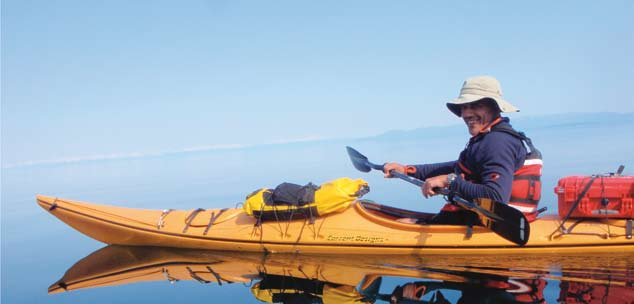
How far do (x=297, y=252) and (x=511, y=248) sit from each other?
2.46 meters

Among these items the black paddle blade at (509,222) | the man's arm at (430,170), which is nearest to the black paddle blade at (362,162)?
the man's arm at (430,170)

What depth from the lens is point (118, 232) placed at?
6.57 metres

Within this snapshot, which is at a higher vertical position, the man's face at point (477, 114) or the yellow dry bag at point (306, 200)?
the man's face at point (477, 114)

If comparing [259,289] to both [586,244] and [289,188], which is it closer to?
[289,188]

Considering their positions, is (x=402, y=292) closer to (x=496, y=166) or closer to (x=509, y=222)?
(x=509, y=222)

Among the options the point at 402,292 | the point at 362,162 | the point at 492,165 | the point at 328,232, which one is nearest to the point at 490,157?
the point at 492,165

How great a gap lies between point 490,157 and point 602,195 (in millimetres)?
1245

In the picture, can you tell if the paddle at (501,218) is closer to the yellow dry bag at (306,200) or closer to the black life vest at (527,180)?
the black life vest at (527,180)

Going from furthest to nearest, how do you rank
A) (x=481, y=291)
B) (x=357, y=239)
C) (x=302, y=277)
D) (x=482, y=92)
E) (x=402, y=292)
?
(x=357, y=239)
(x=302, y=277)
(x=482, y=92)
(x=402, y=292)
(x=481, y=291)

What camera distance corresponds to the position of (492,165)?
4168mm

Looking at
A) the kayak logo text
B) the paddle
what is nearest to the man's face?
the paddle

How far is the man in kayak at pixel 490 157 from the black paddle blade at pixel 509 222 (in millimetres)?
80

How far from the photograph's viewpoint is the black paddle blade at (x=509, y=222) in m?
4.08

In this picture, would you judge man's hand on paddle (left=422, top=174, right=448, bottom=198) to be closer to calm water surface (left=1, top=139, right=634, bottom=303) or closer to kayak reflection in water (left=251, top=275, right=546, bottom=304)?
calm water surface (left=1, top=139, right=634, bottom=303)
